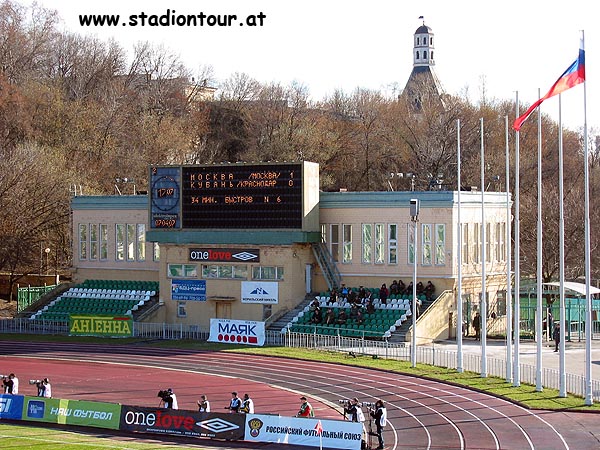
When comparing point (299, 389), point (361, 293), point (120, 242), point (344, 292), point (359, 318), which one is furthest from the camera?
point (120, 242)

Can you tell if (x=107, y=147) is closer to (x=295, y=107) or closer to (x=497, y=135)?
(x=295, y=107)

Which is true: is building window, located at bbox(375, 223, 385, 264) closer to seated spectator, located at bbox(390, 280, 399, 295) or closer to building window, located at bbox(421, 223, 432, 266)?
seated spectator, located at bbox(390, 280, 399, 295)

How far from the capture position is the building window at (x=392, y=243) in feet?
203

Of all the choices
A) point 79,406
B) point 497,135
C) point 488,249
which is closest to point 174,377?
point 79,406

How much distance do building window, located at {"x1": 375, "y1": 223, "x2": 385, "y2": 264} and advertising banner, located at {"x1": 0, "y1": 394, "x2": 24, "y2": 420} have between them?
27490 millimetres

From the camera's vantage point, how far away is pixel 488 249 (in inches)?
Answer: 2569

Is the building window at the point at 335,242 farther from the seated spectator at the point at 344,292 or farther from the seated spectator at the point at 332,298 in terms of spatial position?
the seated spectator at the point at 332,298

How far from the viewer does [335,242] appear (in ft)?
210

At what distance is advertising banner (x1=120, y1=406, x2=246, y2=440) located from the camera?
36.2 meters

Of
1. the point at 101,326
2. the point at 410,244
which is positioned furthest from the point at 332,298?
the point at 101,326

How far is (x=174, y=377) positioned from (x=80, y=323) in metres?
17.1

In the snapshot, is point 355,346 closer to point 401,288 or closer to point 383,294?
point 383,294

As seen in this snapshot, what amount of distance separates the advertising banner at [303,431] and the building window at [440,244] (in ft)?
88.1

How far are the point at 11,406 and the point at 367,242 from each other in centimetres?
2791
